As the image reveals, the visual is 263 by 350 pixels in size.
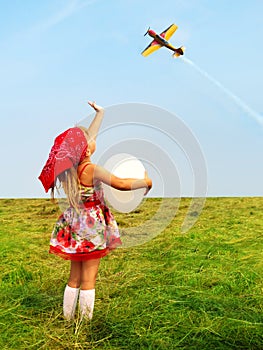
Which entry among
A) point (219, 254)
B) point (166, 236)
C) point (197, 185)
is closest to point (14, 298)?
point (197, 185)

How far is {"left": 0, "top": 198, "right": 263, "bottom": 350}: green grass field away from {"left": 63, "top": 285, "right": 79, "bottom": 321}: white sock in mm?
60

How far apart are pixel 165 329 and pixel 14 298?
1.31m

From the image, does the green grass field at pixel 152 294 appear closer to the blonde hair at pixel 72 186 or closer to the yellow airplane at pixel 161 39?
the blonde hair at pixel 72 186

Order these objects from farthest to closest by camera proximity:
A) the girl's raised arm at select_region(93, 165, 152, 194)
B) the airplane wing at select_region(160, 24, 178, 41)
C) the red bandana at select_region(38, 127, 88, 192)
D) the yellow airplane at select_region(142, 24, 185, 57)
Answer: the airplane wing at select_region(160, 24, 178, 41)
the yellow airplane at select_region(142, 24, 185, 57)
the red bandana at select_region(38, 127, 88, 192)
the girl's raised arm at select_region(93, 165, 152, 194)

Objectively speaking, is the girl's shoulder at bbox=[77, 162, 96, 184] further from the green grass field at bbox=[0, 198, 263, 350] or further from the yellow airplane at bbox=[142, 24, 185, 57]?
the yellow airplane at bbox=[142, 24, 185, 57]

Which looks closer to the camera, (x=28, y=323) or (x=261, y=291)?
(x=28, y=323)

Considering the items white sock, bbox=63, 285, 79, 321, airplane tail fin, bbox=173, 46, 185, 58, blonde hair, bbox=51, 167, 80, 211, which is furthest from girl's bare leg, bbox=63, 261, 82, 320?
airplane tail fin, bbox=173, 46, 185, 58

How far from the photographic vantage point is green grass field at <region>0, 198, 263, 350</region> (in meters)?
2.74

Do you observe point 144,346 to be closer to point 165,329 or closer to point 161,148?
point 165,329

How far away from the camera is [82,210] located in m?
2.89

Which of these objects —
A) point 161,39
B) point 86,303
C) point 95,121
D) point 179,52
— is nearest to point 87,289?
point 86,303

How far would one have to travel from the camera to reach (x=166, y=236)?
20.1ft

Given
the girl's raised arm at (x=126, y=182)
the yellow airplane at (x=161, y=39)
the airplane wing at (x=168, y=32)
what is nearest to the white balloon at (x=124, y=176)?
the girl's raised arm at (x=126, y=182)

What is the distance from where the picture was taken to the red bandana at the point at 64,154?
9.32 ft
